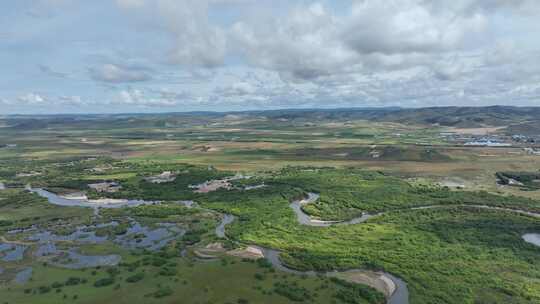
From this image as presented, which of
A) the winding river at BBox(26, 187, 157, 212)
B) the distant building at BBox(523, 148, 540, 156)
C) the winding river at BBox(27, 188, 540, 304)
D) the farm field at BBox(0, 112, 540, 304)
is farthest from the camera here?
the distant building at BBox(523, 148, 540, 156)

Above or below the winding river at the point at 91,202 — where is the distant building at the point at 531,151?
above

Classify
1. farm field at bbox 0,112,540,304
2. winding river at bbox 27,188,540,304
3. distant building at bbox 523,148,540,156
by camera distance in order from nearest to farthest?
1. farm field at bbox 0,112,540,304
2. winding river at bbox 27,188,540,304
3. distant building at bbox 523,148,540,156

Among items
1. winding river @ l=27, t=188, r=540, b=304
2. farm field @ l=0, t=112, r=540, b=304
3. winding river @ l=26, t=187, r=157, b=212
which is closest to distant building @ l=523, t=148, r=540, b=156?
farm field @ l=0, t=112, r=540, b=304

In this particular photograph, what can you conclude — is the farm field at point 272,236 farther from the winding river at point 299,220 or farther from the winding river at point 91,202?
the winding river at point 91,202

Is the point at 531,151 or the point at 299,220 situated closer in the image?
the point at 299,220

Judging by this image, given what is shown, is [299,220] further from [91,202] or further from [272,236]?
[91,202]

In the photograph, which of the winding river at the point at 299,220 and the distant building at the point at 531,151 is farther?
the distant building at the point at 531,151

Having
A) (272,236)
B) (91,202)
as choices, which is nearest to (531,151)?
(272,236)

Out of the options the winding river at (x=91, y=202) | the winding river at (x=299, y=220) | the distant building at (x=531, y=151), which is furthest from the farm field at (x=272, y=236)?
the distant building at (x=531, y=151)

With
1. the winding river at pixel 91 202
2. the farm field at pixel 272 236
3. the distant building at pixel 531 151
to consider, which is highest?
the distant building at pixel 531 151

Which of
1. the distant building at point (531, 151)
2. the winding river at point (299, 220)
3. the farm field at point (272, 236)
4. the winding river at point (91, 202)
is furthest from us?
the distant building at point (531, 151)

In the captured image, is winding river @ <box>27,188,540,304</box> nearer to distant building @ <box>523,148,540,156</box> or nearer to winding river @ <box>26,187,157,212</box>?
winding river @ <box>26,187,157,212</box>

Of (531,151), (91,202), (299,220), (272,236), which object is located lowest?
(91,202)

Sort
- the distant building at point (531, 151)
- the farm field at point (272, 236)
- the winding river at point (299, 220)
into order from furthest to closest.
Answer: the distant building at point (531, 151), the winding river at point (299, 220), the farm field at point (272, 236)
